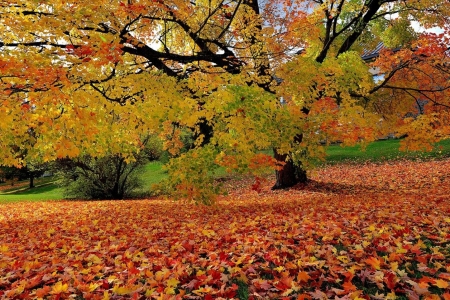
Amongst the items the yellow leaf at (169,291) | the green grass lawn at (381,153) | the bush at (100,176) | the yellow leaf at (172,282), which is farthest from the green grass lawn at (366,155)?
the yellow leaf at (169,291)

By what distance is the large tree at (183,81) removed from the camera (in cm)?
664

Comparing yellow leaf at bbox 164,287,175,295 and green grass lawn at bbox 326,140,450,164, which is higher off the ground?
green grass lawn at bbox 326,140,450,164

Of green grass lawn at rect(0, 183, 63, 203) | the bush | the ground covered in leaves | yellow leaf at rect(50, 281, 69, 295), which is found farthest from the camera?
green grass lawn at rect(0, 183, 63, 203)

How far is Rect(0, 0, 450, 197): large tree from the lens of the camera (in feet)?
21.8

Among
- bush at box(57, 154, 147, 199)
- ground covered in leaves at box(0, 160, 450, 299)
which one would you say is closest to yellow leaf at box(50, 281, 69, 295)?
ground covered in leaves at box(0, 160, 450, 299)

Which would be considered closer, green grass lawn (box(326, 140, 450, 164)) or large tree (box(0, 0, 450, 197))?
large tree (box(0, 0, 450, 197))

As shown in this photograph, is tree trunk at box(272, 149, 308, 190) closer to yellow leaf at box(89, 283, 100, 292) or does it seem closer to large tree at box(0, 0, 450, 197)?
large tree at box(0, 0, 450, 197)

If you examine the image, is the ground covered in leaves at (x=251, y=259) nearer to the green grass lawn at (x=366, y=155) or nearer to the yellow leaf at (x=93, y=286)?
the yellow leaf at (x=93, y=286)

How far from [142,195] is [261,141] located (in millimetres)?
12625

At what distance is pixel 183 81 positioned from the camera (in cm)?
952

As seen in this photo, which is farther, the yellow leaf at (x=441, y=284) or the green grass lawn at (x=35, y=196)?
the green grass lawn at (x=35, y=196)

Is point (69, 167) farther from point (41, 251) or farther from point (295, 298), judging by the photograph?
point (295, 298)

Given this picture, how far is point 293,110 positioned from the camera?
9.78 m

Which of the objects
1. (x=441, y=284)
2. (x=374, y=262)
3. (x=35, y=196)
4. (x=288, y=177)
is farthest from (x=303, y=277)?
(x=35, y=196)
